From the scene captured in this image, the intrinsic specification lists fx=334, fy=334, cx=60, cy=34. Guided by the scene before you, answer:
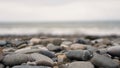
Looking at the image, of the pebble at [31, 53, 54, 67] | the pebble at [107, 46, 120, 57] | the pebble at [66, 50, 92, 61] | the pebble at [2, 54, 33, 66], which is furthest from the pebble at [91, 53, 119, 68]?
the pebble at [2, 54, 33, 66]

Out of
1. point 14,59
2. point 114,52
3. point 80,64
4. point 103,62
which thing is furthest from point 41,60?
point 114,52

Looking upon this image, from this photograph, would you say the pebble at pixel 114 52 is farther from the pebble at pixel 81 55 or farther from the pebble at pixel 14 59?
the pebble at pixel 14 59

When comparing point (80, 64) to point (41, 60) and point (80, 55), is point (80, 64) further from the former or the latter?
point (41, 60)

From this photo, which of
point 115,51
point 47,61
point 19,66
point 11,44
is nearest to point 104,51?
point 115,51

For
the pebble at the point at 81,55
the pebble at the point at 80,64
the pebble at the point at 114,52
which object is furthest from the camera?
the pebble at the point at 114,52

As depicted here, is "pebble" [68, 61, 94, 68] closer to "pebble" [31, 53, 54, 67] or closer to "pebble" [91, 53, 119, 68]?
"pebble" [91, 53, 119, 68]

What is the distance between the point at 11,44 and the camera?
7.71 m

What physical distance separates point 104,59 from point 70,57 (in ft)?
2.14

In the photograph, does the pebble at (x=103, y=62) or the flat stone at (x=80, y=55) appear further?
the flat stone at (x=80, y=55)

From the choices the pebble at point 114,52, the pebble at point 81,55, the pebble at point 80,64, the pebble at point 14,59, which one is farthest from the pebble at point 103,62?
the pebble at point 14,59

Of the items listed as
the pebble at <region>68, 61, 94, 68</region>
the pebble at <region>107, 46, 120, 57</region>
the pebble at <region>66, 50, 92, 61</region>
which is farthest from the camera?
the pebble at <region>107, 46, 120, 57</region>

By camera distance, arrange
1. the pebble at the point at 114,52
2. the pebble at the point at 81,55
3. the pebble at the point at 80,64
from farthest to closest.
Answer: the pebble at the point at 114,52 < the pebble at the point at 81,55 < the pebble at the point at 80,64

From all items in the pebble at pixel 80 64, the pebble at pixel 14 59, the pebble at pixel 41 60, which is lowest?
the pebble at pixel 80 64

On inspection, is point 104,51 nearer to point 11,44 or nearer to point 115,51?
point 115,51
